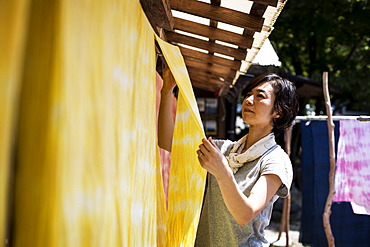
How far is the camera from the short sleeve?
2.16 meters

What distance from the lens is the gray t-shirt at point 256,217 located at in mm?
2223

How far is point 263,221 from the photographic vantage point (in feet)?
7.53

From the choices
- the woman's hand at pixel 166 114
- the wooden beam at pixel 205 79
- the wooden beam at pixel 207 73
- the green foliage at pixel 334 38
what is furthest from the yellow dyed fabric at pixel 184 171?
the green foliage at pixel 334 38

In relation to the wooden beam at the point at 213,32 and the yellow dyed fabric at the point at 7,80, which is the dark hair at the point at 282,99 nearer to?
the wooden beam at the point at 213,32

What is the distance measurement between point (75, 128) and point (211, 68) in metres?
3.95

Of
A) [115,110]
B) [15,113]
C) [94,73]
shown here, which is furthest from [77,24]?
[115,110]

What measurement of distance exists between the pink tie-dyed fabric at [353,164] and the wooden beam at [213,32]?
3.19 meters

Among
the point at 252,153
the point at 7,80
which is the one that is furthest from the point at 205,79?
the point at 7,80

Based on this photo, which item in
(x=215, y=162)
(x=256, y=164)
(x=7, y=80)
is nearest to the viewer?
(x=7, y=80)

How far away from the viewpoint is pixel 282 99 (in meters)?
2.46

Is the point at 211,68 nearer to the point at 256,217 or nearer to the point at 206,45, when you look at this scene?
the point at 206,45

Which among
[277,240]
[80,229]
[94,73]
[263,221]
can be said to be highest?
[94,73]

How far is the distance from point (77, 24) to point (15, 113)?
282 mm

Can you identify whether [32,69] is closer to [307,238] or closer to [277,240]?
[307,238]
